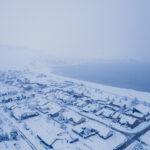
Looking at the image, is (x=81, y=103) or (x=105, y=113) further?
(x=81, y=103)

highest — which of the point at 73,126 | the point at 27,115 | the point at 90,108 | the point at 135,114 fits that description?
the point at 27,115

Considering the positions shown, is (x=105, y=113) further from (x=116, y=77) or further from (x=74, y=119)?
(x=116, y=77)

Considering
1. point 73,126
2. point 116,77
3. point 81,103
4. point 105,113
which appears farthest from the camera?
point 116,77

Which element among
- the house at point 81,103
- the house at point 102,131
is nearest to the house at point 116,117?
the house at point 102,131

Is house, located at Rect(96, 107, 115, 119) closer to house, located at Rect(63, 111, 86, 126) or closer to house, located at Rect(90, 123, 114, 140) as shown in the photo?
house, located at Rect(90, 123, 114, 140)

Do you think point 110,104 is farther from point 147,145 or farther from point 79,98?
point 147,145

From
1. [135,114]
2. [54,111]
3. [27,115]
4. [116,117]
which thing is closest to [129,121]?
[116,117]

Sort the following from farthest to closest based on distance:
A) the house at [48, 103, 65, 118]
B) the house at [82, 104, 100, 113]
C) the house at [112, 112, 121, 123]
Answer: the house at [82, 104, 100, 113] < the house at [48, 103, 65, 118] < the house at [112, 112, 121, 123]

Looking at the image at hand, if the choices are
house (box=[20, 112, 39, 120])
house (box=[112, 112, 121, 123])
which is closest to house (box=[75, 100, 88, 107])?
house (box=[112, 112, 121, 123])
